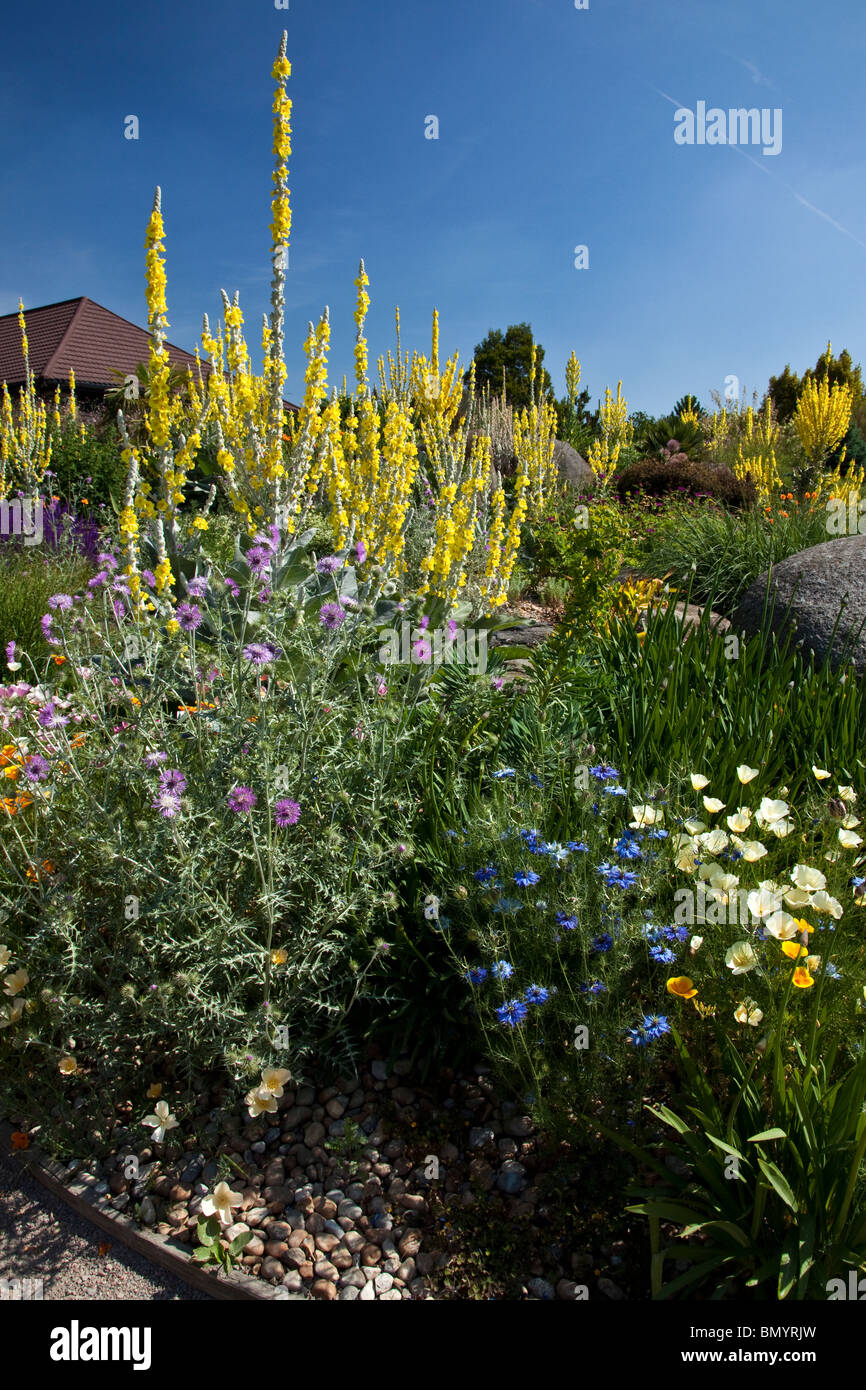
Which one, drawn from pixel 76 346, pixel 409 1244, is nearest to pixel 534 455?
pixel 409 1244

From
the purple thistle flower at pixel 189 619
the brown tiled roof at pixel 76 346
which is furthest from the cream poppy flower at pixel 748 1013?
the brown tiled roof at pixel 76 346

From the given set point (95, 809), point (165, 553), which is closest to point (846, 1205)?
point (95, 809)

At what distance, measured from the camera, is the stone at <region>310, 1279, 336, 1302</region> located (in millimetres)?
2090

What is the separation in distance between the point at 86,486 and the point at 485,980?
12.6m

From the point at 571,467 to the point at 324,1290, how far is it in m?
16.7

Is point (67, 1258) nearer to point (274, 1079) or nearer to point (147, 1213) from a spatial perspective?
point (147, 1213)

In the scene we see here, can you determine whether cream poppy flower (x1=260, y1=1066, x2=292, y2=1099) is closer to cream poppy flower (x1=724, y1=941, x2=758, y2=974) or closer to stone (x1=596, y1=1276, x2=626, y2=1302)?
stone (x1=596, y1=1276, x2=626, y2=1302)

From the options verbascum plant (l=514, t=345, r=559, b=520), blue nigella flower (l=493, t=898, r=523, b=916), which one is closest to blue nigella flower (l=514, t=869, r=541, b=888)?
blue nigella flower (l=493, t=898, r=523, b=916)

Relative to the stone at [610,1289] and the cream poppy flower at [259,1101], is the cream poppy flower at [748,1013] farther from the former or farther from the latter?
the cream poppy flower at [259,1101]

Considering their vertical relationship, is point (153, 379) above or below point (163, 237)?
below

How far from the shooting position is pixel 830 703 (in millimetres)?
3725

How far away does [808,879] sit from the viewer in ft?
6.95

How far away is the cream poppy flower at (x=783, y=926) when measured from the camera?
2.04 meters
